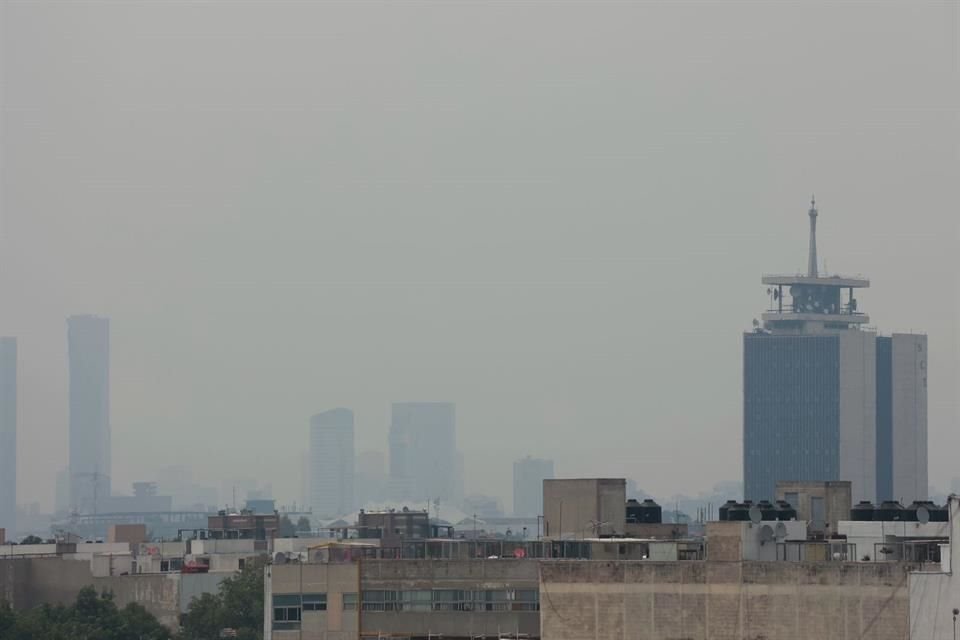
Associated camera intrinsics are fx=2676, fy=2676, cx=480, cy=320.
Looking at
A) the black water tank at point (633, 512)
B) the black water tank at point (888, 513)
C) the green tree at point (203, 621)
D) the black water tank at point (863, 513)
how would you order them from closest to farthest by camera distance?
the black water tank at point (888, 513), the black water tank at point (863, 513), the black water tank at point (633, 512), the green tree at point (203, 621)

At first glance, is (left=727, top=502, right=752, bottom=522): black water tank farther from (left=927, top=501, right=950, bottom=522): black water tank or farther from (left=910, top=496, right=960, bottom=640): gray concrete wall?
(left=910, top=496, right=960, bottom=640): gray concrete wall

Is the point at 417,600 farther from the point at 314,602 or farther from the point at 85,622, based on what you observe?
the point at 85,622

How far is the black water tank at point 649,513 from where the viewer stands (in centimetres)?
11231

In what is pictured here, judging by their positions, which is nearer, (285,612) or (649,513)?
(285,612)

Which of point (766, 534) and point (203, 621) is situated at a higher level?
point (766, 534)

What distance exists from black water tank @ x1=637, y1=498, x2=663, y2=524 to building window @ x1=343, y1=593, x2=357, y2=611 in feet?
67.2

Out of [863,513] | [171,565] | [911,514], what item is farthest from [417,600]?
[171,565]

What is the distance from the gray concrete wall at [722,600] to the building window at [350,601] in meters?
21.6

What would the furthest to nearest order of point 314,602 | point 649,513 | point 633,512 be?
point 649,513
point 633,512
point 314,602

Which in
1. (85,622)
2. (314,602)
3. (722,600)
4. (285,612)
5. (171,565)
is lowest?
(85,622)

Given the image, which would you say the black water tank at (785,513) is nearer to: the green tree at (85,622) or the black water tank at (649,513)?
the black water tank at (649,513)

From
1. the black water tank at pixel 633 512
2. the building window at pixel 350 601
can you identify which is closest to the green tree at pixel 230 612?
the black water tank at pixel 633 512

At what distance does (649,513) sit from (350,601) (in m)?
24.8

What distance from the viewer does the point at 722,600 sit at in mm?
68750
